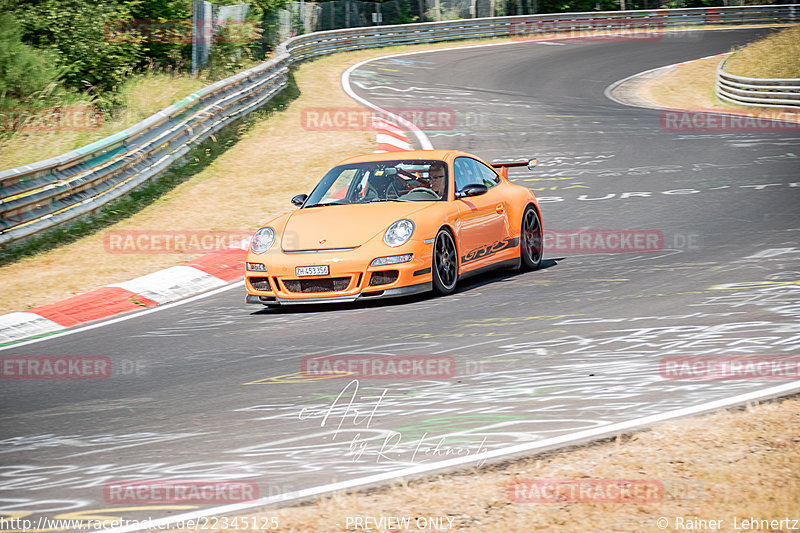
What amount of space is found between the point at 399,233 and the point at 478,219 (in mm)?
1193

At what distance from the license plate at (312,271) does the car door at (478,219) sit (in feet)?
4.56

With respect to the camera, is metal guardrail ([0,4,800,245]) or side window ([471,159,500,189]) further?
metal guardrail ([0,4,800,245])

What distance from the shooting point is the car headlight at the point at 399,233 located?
28.9 feet

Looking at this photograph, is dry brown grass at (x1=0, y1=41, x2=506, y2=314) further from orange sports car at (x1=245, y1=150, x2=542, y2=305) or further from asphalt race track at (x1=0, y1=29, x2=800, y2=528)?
orange sports car at (x1=245, y1=150, x2=542, y2=305)

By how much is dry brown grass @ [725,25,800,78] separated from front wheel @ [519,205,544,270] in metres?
20.7

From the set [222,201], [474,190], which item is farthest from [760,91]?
[474,190]

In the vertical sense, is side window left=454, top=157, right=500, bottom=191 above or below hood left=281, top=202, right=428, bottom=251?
above

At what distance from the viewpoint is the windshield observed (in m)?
9.77

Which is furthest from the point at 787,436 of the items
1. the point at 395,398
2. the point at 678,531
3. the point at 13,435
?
the point at 13,435

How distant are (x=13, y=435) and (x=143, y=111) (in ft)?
50.1

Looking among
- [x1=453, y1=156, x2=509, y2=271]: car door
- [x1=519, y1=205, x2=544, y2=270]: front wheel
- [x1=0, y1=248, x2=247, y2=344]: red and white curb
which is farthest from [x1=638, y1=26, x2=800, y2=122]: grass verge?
[x1=0, y1=248, x2=247, y2=344]: red and white curb

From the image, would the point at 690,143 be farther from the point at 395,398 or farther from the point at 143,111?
the point at 395,398

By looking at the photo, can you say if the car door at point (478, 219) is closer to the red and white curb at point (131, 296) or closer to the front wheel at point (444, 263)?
the front wheel at point (444, 263)

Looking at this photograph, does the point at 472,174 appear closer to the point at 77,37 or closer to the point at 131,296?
the point at 131,296
